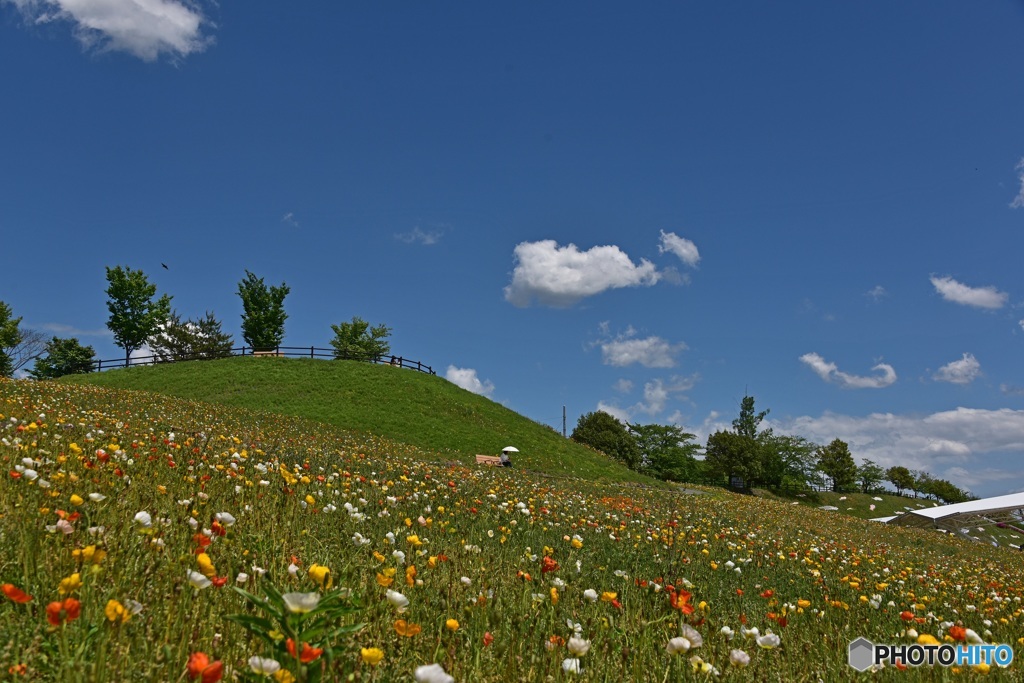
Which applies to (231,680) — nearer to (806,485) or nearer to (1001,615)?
(1001,615)

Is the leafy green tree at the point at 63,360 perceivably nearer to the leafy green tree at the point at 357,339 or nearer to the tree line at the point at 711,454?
the leafy green tree at the point at 357,339

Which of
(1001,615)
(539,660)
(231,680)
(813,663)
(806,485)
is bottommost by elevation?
(806,485)

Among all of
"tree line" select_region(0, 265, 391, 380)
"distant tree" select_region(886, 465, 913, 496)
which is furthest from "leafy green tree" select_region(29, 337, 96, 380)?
"distant tree" select_region(886, 465, 913, 496)

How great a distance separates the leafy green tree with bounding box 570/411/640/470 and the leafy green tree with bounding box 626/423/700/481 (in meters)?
3.06

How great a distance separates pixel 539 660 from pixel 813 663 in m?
2.33

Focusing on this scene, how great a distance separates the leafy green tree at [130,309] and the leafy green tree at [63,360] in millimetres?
7387

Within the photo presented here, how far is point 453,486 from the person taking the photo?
9.71 m

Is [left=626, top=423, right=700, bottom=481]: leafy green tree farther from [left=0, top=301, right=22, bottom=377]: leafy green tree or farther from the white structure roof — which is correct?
[left=0, top=301, right=22, bottom=377]: leafy green tree

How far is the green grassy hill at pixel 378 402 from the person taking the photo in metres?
33.2

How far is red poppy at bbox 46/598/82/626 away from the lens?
1.89m

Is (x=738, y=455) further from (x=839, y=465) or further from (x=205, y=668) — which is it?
(x=205, y=668)

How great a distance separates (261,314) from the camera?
194ft

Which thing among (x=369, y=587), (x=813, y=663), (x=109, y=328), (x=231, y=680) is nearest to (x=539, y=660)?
(x=369, y=587)

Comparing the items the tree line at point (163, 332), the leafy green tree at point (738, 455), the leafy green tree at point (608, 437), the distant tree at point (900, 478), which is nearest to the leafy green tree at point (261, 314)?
the tree line at point (163, 332)
